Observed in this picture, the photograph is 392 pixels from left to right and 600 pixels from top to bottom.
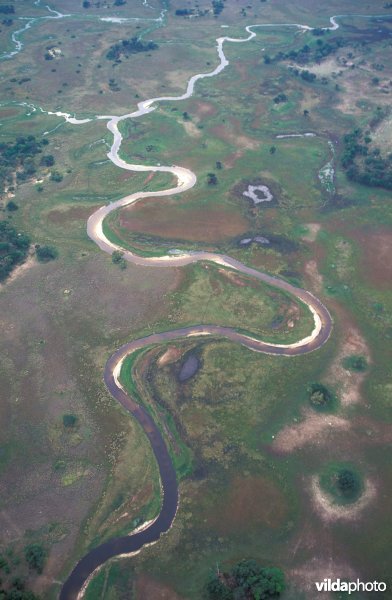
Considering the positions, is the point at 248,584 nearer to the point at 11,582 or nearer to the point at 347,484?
the point at 347,484

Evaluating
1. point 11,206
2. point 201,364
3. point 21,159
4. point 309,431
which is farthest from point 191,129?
point 309,431

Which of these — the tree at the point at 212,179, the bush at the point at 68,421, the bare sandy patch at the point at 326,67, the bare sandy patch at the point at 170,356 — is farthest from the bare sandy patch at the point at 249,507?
the bare sandy patch at the point at 326,67

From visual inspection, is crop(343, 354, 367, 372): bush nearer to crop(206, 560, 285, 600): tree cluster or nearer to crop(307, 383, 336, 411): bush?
crop(307, 383, 336, 411): bush

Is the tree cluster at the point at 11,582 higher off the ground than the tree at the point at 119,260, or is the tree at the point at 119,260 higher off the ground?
the tree at the point at 119,260

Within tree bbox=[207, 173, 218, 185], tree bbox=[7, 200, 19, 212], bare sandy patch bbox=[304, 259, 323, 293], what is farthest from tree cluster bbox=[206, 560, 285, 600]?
tree bbox=[7, 200, 19, 212]

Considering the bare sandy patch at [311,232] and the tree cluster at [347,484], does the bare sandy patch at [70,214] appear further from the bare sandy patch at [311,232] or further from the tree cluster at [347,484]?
the tree cluster at [347,484]

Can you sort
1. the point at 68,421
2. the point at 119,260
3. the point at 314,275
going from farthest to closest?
the point at 119,260
the point at 314,275
the point at 68,421
